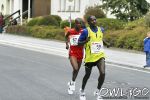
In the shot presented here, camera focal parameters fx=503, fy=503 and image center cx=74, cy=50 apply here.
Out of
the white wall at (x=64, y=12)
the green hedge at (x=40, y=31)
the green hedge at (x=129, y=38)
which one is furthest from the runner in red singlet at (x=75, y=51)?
the white wall at (x=64, y=12)

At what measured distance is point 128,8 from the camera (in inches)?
1307

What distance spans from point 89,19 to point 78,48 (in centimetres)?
130

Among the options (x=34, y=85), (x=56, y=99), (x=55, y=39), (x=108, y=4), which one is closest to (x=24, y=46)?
(x=55, y=39)

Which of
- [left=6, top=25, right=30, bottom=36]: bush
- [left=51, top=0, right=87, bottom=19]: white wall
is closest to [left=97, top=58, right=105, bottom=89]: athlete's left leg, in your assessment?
[left=6, top=25, right=30, bottom=36]: bush

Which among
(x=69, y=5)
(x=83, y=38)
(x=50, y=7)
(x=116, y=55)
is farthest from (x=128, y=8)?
(x=83, y=38)

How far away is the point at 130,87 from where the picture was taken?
12719 millimetres

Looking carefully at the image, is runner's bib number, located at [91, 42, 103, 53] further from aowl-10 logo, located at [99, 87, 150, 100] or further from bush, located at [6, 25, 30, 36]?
bush, located at [6, 25, 30, 36]

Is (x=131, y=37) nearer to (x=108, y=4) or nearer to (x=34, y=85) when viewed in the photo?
(x=108, y=4)

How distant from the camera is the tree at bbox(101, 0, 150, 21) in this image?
109 feet

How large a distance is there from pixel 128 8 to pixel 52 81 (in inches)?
795

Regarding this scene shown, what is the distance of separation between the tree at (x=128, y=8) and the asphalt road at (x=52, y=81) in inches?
564

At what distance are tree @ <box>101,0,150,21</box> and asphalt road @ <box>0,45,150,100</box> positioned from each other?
1433cm

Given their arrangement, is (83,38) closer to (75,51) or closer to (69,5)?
(75,51)

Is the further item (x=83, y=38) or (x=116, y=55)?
(x=116, y=55)
